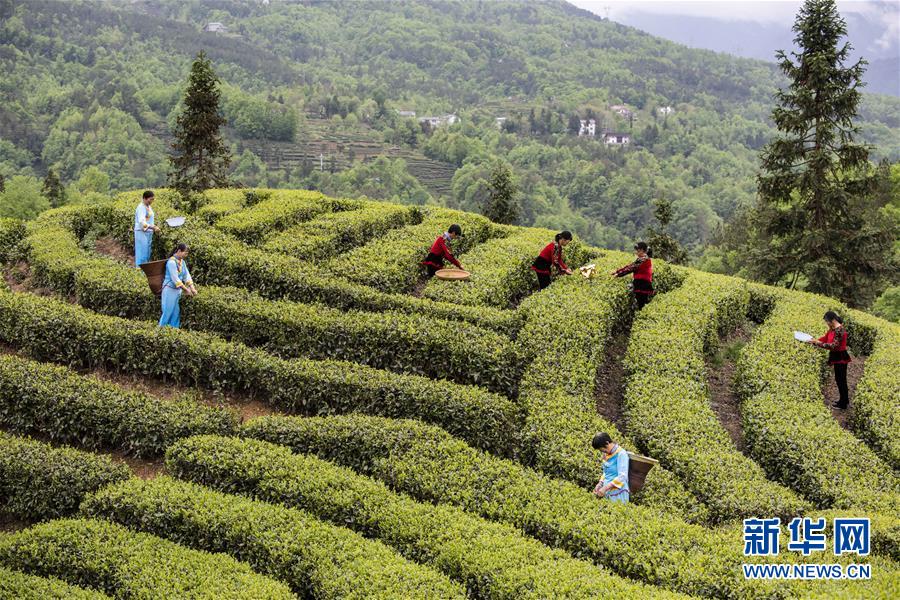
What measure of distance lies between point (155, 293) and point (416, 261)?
588cm

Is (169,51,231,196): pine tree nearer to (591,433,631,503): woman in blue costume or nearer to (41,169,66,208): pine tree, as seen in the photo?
(591,433,631,503): woman in blue costume

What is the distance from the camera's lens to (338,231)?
709 inches

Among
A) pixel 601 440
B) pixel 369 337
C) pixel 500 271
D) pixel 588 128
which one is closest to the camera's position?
pixel 601 440

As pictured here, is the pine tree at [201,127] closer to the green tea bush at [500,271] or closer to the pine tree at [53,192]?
the green tea bush at [500,271]

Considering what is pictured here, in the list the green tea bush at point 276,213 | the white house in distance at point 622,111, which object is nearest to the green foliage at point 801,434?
the green tea bush at point 276,213

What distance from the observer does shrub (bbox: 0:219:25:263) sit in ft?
57.9

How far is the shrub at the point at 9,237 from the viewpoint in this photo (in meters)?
17.6

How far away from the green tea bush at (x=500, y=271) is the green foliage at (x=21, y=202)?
4903 cm

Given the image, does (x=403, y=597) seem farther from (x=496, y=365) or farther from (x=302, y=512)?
(x=496, y=365)

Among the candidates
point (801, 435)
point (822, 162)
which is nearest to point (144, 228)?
point (801, 435)

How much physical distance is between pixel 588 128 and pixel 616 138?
8.87 metres

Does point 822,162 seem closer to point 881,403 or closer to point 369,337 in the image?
point 881,403

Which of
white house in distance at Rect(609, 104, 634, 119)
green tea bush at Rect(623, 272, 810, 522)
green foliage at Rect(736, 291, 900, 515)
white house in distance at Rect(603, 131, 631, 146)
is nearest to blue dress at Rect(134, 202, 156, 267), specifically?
green tea bush at Rect(623, 272, 810, 522)

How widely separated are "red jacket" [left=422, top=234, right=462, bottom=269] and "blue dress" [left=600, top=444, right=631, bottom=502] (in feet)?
24.6
